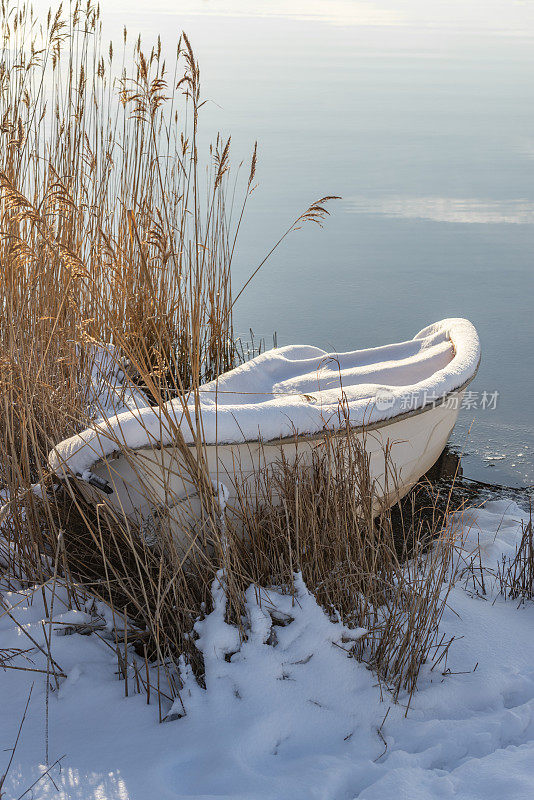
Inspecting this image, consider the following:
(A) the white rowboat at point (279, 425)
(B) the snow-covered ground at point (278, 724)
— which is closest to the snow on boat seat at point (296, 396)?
(A) the white rowboat at point (279, 425)

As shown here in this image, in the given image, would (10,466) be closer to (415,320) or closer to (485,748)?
(485,748)

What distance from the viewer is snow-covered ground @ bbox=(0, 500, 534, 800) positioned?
131 cm

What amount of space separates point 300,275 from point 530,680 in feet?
15.0

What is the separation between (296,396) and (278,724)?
1.11 meters

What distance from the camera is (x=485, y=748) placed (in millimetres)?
1438

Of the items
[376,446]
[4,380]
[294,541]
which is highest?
[4,380]

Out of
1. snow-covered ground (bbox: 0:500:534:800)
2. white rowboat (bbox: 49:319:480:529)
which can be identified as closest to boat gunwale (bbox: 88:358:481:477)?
white rowboat (bbox: 49:319:480:529)

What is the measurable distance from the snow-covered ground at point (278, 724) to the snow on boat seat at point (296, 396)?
1.28 ft

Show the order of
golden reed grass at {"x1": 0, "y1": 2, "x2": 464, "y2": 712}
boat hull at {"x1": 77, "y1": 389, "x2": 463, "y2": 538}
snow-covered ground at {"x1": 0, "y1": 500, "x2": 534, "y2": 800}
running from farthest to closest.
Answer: boat hull at {"x1": 77, "y1": 389, "x2": 463, "y2": 538}
golden reed grass at {"x1": 0, "y1": 2, "x2": 464, "y2": 712}
snow-covered ground at {"x1": 0, "y1": 500, "x2": 534, "y2": 800}

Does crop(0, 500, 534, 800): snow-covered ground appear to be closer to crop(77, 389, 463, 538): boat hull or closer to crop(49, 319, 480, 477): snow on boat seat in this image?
crop(77, 389, 463, 538): boat hull

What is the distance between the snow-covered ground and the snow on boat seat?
0.39 m

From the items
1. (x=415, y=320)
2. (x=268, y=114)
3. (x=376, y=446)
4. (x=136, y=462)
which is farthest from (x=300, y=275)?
(x=268, y=114)

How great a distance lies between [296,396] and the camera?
2.35 metres

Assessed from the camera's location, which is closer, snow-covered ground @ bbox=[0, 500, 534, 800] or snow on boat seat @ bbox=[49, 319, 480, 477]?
snow-covered ground @ bbox=[0, 500, 534, 800]
